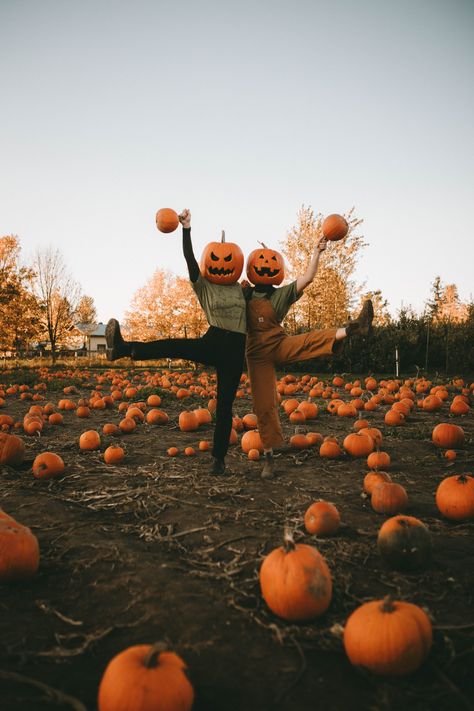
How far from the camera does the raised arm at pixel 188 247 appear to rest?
171 inches

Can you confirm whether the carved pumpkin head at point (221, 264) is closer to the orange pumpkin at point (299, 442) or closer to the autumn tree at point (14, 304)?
the orange pumpkin at point (299, 442)

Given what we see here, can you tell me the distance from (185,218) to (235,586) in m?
3.29

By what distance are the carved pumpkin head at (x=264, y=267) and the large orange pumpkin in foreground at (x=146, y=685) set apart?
3.76 metres

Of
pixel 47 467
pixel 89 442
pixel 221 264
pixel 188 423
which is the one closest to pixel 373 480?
pixel 221 264

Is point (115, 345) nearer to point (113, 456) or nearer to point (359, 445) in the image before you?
point (113, 456)

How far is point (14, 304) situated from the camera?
29938mm

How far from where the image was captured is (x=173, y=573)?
8.44 ft

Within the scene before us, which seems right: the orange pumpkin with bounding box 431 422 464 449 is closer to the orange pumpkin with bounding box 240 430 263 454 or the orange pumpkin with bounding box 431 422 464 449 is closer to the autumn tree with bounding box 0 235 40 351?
the orange pumpkin with bounding box 240 430 263 454

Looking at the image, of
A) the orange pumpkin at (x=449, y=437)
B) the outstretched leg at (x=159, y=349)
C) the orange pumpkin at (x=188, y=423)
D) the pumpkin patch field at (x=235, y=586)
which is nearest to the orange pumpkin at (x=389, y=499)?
the pumpkin patch field at (x=235, y=586)

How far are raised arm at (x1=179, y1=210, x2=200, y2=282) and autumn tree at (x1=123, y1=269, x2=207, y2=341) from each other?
26413mm

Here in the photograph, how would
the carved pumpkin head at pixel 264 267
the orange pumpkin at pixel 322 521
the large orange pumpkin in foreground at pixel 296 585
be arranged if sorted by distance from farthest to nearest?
the carved pumpkin head at pixel 264 267 < the orange pumpkin at pixel 322 521 < the large orange pumpkin in foreground at pixel 296 585

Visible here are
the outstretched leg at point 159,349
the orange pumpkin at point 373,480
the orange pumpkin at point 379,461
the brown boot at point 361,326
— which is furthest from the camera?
the orange pumpkin at point 379,461

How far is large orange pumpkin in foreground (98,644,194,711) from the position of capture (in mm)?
1505

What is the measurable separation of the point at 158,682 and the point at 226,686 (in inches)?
12.5
